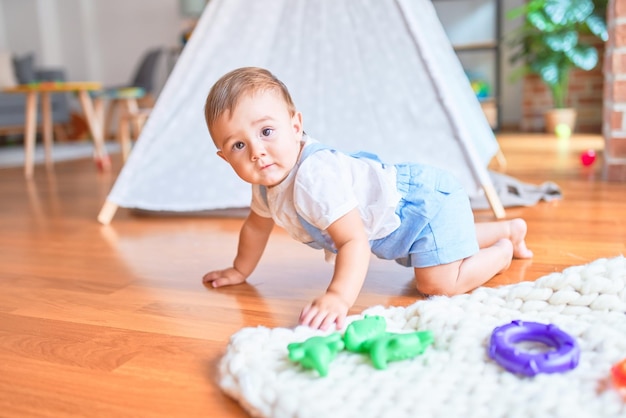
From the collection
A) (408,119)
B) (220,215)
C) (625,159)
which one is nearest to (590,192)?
(625,159)

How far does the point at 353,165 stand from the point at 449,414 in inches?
17.2

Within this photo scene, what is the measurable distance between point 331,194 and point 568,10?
3198 millimetres

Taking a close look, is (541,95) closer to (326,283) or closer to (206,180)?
(206,180)

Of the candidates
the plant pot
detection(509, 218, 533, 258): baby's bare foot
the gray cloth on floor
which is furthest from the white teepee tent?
the plant pot

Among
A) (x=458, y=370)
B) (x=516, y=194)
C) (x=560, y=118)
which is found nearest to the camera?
(x=458, y=370)

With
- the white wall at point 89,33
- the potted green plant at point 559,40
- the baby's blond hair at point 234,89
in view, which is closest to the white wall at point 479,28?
the potted green plant at point 559,40

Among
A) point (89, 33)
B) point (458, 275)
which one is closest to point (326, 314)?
point (458, 275)

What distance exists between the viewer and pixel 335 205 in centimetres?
85

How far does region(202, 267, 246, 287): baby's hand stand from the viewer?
1082 mm

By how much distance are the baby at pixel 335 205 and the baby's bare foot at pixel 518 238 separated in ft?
0.18

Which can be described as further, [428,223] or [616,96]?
[616,96]

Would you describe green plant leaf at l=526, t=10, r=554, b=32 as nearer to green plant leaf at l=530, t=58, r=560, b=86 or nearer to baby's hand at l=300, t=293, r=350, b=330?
green plant leaf at l=530, t=58, r=560, b=86

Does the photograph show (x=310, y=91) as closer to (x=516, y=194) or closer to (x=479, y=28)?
(x=516, y=194)

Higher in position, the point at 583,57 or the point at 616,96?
the point at 616,96
